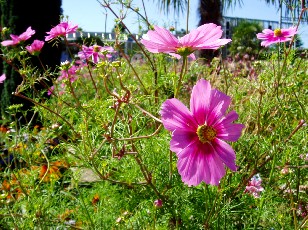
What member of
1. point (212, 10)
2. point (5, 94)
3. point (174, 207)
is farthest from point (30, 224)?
point (212, 10)

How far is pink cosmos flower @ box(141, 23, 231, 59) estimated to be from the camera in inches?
27.1

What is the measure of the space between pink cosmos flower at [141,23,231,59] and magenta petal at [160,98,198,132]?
0.29 feet

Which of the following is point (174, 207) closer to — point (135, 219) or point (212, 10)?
point (135, 219)

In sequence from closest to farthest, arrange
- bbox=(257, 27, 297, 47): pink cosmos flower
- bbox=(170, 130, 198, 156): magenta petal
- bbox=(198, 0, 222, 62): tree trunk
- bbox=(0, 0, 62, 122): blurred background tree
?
bbox=(170, 130, 198, 156): magenta petal, bbox=(257, 27, 297, 47): pink cosmos flower, bbox=(0, 0, 62, 122): blurred background tree, bbox=(198, 0, 222, 62): tree trunk

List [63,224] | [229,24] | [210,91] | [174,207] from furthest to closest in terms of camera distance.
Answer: [229,24] < [63,224] < [174,207] < [210,91]

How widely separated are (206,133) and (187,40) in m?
0.14

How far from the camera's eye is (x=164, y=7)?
901cm

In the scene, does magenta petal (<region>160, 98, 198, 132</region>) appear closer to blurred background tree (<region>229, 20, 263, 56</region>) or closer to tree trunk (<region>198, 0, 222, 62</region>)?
tree trunk (<region>198, 0, 222, 62</region>)

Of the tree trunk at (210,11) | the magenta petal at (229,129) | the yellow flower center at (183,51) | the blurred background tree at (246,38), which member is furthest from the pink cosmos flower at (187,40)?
the blurred background tree at (246,38)

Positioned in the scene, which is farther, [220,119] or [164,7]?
[164,7]

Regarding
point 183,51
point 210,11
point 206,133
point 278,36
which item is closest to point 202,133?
point 206,133

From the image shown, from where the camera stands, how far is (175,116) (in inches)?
26.0

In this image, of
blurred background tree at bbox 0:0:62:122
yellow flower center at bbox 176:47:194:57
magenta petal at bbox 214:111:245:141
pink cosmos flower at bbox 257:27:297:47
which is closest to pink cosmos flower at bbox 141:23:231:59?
yellow flower center at bbox 176:47:194:57

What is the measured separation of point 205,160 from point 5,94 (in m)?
4.48
